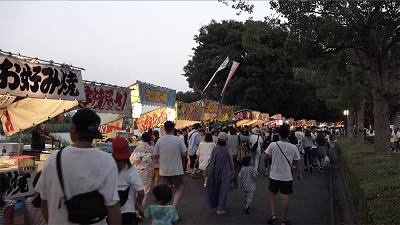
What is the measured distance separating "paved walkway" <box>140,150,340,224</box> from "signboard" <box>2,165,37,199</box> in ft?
7.62

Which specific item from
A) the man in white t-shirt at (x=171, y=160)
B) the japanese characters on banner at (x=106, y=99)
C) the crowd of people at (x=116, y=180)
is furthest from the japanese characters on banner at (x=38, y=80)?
the man in white t-shirt at (x=171, y=160)

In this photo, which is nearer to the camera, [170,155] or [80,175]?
[80,175]

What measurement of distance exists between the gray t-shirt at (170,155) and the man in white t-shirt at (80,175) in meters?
3.90

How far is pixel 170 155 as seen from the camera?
6457 millimetres

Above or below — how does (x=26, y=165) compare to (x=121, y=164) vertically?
below

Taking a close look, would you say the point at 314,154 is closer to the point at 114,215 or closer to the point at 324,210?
the point at 324,210

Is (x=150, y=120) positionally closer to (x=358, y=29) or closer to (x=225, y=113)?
(x=358, y=29)

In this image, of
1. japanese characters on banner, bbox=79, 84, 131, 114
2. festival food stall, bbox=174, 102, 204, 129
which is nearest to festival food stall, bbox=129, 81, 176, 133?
festival food stall, bbox=174, 102, 204, 129

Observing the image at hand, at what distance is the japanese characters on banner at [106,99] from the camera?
8461 millimetres

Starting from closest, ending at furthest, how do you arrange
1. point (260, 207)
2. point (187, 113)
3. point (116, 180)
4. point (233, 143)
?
point (116, 180)
point (260, 207)
point (233, 143)
point (187, 113)

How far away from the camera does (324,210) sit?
301 inches

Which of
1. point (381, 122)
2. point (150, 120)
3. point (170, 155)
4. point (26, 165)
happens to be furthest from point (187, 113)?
point (26, 165)

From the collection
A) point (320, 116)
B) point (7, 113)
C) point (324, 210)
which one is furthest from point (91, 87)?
point (320, 116)

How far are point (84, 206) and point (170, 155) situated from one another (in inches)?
162
